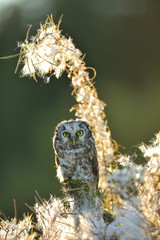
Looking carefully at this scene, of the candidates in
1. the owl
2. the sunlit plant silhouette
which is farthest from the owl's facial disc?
the sunlit plant silhouette

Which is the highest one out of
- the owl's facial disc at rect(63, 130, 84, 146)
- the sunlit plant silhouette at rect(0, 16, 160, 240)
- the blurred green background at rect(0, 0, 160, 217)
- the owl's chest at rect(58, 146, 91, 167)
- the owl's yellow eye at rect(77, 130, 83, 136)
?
the blurred green background at rect(0, 0, 160, 217)

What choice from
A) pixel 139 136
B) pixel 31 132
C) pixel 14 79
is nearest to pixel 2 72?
pixel 14 79

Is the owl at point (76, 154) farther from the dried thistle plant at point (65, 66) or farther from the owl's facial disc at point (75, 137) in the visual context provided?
the dried thistle plant at point (65, 66)

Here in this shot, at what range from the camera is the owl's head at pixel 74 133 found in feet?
6.86

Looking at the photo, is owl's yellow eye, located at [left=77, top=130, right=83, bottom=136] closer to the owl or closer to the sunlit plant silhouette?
the owl

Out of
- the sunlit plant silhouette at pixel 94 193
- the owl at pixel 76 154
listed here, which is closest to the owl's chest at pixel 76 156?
the owl at pixel 76 154

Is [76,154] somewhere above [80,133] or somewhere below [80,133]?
below

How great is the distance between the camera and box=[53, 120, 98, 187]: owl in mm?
2080

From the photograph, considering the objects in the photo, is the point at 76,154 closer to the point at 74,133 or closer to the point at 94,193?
the point at 74,133

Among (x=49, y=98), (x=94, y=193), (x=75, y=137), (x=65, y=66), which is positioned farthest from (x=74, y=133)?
(x=49, y=98)

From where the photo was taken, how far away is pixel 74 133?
209 cm

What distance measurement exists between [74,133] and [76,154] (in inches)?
4.8

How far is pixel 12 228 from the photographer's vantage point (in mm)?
972

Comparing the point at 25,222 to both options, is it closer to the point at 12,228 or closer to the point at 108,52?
the point at 12,228
